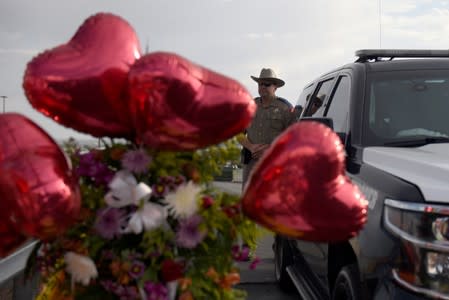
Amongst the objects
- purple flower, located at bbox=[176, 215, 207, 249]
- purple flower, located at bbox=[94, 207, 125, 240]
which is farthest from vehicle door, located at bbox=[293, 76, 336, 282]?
purple flower, located at bbox=[94, 207, 125, 240]

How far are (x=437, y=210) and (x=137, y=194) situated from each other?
60.2 inches

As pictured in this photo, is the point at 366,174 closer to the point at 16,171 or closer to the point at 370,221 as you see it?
the point at 370,221

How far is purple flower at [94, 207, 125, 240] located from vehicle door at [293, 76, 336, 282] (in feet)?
7.32

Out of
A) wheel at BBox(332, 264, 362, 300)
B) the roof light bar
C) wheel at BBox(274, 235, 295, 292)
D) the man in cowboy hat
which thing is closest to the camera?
wheel at BBox(332, 264, 362, 300)

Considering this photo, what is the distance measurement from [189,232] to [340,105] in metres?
2.80

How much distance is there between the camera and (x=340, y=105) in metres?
4.28

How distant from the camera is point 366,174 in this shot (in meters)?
3.21

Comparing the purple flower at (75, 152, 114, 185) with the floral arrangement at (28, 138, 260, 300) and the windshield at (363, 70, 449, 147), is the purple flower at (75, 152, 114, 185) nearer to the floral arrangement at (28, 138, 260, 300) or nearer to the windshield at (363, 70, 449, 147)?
the floral arrangement at (28, 138, 260, 300)

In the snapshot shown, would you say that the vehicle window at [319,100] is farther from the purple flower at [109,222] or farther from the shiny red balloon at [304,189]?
the purple flower at [109,222]

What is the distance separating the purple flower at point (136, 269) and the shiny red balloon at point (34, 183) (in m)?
0.23

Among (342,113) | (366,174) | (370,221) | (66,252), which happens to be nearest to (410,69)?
(342,113)

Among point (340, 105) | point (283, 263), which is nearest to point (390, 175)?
point (340, 105)

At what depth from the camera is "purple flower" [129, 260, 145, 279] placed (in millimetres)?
1710

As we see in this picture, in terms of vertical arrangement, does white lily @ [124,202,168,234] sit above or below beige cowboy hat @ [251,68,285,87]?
below
